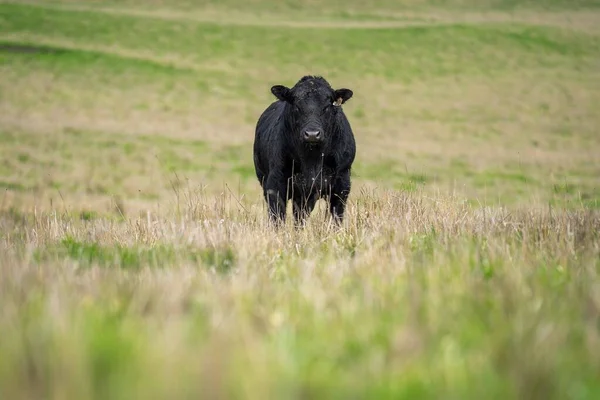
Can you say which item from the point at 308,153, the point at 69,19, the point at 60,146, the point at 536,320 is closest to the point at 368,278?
the point at 536,320

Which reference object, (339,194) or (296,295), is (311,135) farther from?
(296,295)

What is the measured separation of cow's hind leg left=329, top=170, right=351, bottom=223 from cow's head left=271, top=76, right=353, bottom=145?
516 millimetres

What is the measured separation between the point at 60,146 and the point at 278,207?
81.2ft

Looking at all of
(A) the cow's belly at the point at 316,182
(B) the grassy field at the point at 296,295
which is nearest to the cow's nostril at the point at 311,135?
(A) the cow's belly at the point at 316,182

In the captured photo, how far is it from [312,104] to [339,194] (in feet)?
3.47

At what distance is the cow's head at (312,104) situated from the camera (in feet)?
30.9

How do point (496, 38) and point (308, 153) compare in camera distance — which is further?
point (496, 38)

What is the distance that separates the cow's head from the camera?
371 inches

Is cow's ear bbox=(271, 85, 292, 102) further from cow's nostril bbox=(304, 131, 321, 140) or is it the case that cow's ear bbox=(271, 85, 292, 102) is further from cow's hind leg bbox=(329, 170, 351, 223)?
A: cow's hind leg bbox=(329, 170, 351, 223)

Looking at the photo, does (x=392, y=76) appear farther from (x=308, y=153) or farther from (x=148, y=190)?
(x=308, y=153)

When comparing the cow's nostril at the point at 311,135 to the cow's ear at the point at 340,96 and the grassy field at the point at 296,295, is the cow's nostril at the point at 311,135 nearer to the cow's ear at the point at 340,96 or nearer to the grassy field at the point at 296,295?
the grassy field at the point at 296,295

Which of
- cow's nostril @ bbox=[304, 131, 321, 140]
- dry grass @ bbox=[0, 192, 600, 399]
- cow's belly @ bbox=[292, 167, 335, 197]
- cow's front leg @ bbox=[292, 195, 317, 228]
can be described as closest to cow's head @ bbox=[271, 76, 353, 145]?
cow's nostril @ bbox=[304, 131, 321, 140]

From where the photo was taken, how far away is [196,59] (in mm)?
53406

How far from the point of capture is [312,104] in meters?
9.47
